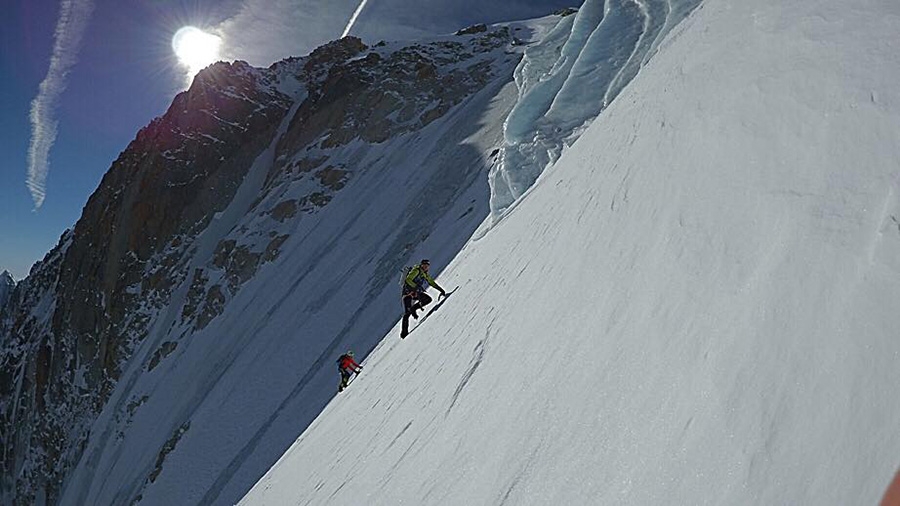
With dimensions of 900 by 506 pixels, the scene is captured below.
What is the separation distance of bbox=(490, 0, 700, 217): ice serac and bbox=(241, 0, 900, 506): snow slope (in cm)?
802

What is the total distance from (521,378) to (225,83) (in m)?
60.3

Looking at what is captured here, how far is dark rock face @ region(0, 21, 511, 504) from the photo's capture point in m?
40.8

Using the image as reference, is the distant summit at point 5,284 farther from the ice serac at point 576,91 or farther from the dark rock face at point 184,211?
the ice serac at point 576,91

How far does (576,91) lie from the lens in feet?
50.0

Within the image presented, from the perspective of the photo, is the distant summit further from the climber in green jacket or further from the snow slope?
the snow slope

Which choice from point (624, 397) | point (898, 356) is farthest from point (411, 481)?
point (898, 356)

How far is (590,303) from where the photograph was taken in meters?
3.82

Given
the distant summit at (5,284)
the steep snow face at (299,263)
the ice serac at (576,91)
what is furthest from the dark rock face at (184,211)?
the distant summit at (5,284)

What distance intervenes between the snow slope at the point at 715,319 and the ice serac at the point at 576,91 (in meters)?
8.02

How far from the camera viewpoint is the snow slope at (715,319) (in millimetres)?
1759

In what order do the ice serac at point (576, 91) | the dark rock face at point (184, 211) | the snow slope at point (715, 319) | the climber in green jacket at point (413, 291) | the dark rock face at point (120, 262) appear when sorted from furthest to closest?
the dark rock face at point (120, 262)
the dark rock face at point (184, 211)
the ice serac at point (576, 91)
the climber in green jacket at point (413, 291)
the snow slope at point (715, 319)

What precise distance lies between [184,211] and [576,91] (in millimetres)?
43669

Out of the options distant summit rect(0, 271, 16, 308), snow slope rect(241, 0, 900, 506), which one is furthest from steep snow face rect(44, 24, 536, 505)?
distant summit rect(0, 271, 16, 308)

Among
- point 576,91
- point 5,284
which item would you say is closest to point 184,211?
point 576,91
